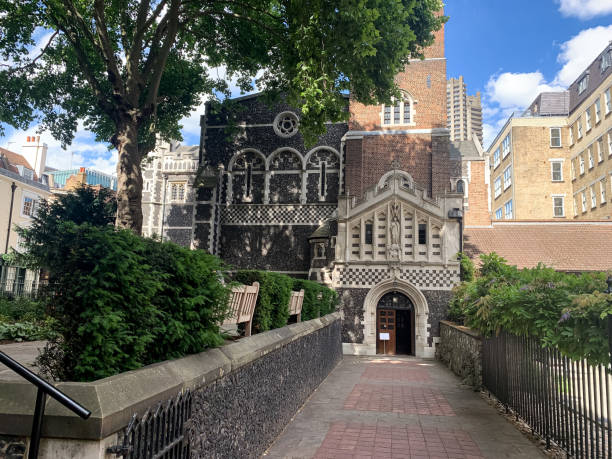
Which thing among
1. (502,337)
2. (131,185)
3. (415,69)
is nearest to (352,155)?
(415,69)

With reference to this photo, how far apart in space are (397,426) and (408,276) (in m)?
13.3

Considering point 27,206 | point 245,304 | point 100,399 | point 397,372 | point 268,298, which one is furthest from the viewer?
point 27,206

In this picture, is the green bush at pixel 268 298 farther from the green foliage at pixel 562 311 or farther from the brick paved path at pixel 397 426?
the green foliage at pixel 562 311

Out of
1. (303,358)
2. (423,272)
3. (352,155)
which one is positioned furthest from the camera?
(352,155)

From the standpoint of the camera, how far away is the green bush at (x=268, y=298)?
7.12m

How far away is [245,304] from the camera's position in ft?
21.3

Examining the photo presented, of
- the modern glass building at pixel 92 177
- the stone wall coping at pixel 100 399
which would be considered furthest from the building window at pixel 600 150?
the modern glass building at pixel 92 177

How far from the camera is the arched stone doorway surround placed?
66.7 ft

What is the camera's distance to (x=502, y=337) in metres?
9.49

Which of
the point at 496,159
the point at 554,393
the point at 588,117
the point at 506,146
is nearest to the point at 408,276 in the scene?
the point at 554,393

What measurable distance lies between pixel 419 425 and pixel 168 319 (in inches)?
232

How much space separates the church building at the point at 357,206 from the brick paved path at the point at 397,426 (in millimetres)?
8295

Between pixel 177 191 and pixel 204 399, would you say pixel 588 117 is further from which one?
pixel 204 399

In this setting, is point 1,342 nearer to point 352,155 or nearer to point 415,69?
point 352,155
